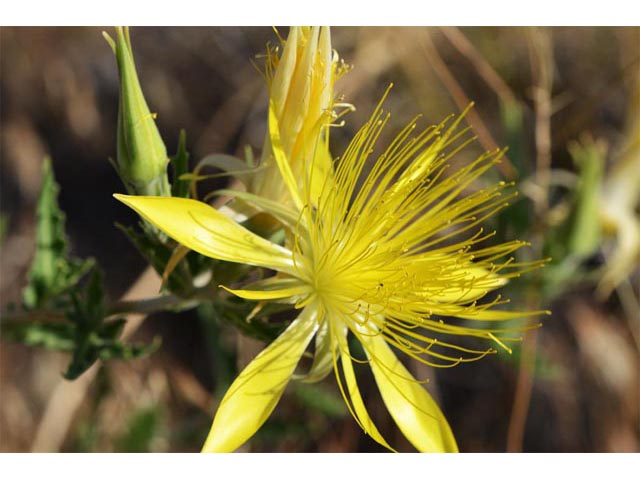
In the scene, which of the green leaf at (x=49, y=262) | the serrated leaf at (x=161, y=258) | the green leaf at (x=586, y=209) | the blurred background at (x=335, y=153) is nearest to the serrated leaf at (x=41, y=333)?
the green leaf at (x=49, y=262)

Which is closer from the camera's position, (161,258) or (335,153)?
(161,258)

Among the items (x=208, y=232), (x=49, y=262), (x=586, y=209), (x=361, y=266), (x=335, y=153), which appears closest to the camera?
(x=208, y=232)

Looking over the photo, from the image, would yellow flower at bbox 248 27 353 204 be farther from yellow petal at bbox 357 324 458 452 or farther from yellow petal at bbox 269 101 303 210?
yellow petal at bbox 357 324 458 452

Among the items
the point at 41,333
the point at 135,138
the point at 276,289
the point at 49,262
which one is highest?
the point at 135,138

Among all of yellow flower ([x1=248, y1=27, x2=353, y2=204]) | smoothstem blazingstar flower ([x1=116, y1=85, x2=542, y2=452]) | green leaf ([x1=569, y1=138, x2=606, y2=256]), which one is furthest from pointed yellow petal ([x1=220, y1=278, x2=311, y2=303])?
green leaf ([x1=569, y1=138, x2=606, y2=256])

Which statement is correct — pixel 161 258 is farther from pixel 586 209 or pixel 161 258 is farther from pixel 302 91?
pixel 586 209

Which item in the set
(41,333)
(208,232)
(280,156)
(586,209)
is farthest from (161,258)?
(586,209)
